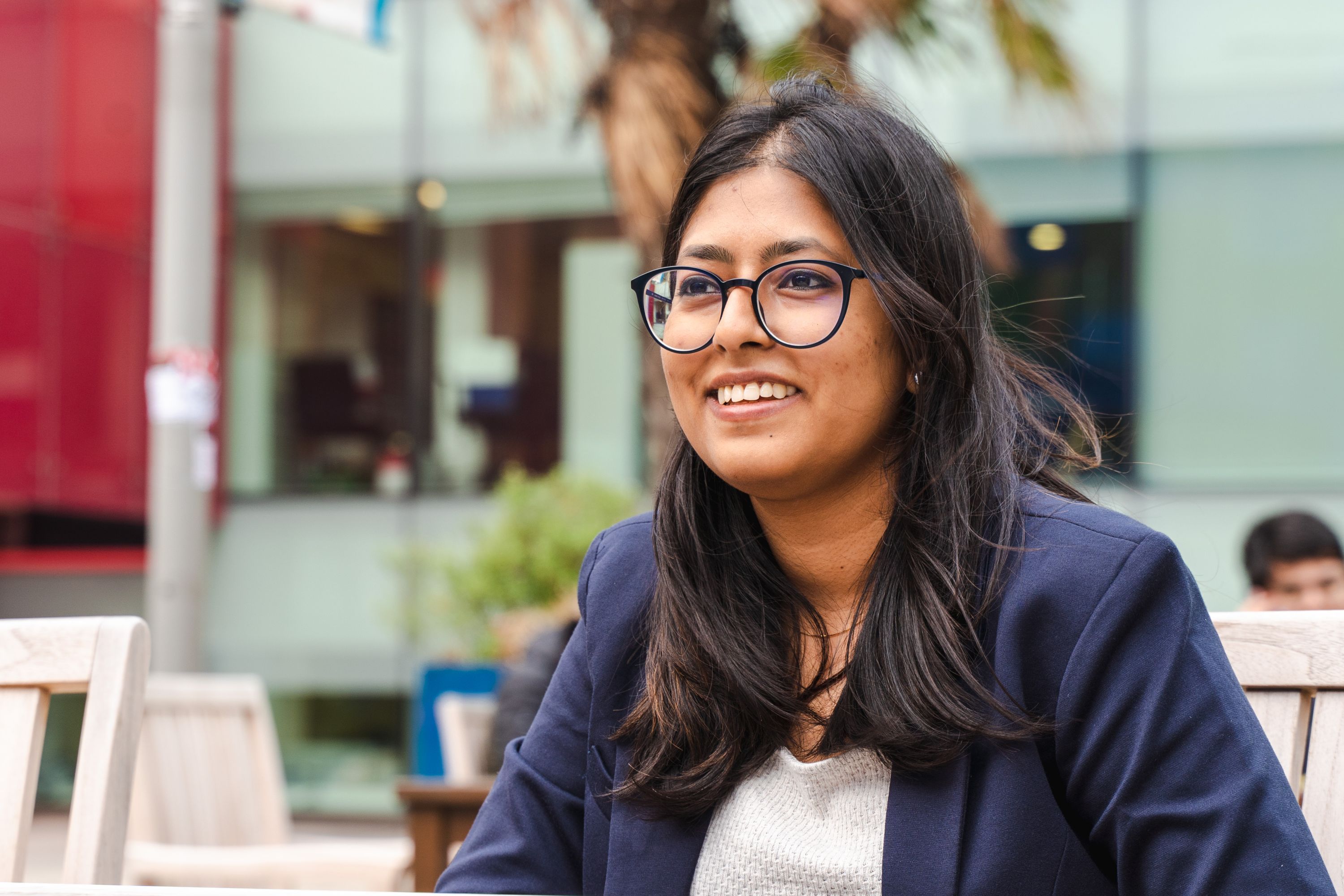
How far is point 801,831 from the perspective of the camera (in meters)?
1.54

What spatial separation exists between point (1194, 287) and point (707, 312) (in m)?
7.41

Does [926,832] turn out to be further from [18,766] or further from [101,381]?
[101,381]

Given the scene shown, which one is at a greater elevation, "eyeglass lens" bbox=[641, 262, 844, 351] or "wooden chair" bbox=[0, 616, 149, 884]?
"eyeglass lens" bbox=[641, 262, 844, 351]

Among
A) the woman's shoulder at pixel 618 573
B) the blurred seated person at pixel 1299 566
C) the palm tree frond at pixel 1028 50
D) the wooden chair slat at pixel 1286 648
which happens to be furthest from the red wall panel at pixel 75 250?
the wooden chair slat at pixel 1286 648

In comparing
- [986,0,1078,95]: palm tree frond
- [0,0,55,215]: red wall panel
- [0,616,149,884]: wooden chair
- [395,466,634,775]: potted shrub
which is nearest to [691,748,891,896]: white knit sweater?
[0,616,149,884]: wooden chair

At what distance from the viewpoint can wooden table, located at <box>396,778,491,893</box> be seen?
3.22m

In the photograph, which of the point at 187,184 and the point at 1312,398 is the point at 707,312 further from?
the point at 1312,398

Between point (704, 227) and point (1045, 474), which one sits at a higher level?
point (704, 227)

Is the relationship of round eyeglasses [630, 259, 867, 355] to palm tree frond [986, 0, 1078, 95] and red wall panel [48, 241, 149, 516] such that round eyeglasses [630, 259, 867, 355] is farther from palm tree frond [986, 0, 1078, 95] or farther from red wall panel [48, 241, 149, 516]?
red wall panel [48, 241, 149, 516]

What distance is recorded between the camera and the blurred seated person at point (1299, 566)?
3.83 metres

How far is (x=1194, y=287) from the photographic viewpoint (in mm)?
8336

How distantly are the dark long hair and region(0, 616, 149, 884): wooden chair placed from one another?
0.60 metres

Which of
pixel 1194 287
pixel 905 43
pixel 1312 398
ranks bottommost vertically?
pixel 1312 398

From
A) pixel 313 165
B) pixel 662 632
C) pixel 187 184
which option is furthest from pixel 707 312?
pixel 313 165
